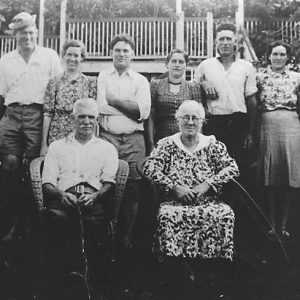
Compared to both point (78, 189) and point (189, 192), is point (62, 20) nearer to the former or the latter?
point (78, 189)

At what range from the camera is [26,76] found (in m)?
3.55

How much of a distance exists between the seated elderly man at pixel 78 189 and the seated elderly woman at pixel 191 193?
0.32 m

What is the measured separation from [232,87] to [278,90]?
38 centimetres

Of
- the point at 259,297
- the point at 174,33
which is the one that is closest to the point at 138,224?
the point at 259,297

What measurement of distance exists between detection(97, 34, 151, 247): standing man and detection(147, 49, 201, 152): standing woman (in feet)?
0.52

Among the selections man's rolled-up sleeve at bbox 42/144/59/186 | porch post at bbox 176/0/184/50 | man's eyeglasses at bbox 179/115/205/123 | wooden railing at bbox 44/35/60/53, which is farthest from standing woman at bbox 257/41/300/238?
wooden railing at bbox 44/35/60/53

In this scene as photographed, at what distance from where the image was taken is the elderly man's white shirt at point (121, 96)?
348 centimetres

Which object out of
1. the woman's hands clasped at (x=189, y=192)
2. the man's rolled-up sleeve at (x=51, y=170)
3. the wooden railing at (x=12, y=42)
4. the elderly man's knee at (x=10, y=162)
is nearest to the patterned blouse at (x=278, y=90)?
the woman's hands clasped at (x=189, y=192)

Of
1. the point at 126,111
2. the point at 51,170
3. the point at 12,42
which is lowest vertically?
the point at 51,170

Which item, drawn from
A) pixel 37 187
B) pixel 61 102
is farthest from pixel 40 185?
pixel 61 102

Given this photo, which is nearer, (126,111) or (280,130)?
(126,111)

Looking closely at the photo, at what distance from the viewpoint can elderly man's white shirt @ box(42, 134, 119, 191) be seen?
2.92 metres

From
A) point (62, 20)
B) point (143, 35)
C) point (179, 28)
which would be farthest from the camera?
point (143, 35)

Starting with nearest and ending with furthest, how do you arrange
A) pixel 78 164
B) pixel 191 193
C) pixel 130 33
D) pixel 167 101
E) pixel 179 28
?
pixel 191 193 < pixel 78 164 < pixel 167 101 < pixel 130 33 < pixel 179 28
